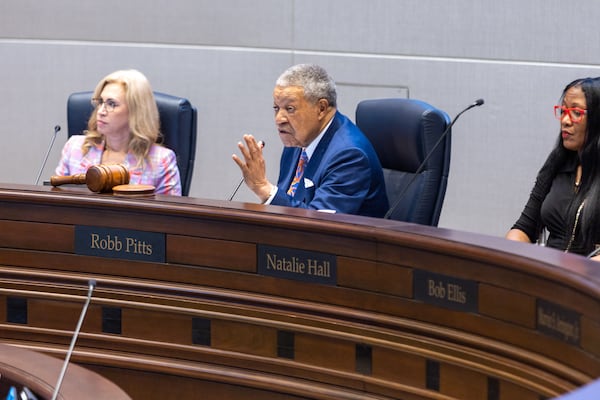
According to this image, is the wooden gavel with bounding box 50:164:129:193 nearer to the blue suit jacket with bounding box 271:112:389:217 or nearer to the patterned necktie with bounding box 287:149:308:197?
the blue suit jacket with bounding box 271:112:389:217

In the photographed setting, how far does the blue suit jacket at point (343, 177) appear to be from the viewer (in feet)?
10.0

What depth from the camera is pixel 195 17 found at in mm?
4848

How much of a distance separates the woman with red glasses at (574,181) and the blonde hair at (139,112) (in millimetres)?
1384

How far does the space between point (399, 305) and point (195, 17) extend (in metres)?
2.84

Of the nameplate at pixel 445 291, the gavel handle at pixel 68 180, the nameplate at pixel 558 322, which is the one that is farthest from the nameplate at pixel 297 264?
the gavel handle at pixel 68 180

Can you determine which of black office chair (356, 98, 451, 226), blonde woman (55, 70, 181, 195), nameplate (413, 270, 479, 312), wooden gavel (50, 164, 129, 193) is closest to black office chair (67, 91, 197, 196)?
blonde woman (55, 70, 181, 195)

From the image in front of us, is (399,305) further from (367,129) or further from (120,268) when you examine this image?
(367,129)

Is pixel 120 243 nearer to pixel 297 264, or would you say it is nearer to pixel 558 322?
pixel 297 264

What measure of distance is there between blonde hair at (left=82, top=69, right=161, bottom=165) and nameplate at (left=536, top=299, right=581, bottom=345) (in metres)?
2.00

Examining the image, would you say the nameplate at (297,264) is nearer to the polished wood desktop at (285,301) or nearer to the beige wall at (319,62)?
the polished wood desktop at (285,301)

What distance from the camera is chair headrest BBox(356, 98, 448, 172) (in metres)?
3.10

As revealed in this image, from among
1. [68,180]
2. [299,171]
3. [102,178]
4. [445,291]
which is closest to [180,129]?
[299,171]

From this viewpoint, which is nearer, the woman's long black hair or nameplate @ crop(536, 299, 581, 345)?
nameplate @ crop(536, 299, 581, 345)

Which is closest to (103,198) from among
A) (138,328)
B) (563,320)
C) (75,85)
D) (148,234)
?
(148,234)
